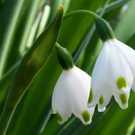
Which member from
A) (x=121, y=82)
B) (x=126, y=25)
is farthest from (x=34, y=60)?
(x=126, y=25)

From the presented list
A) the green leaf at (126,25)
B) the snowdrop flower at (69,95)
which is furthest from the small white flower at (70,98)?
the green leaf at (126,25)

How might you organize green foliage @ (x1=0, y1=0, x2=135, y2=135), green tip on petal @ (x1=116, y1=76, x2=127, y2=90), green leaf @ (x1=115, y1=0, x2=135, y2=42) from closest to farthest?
green tip on petal @ (x1=116, y1=76, x2=127, y2=90), green foliage @ (x1=0, y1=0, x2=135, y2=135), green leaf @ (x1=115, y1=0, x2=135, y2=42)

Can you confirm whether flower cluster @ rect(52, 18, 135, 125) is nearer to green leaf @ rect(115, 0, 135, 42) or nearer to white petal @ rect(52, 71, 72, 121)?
white petal @ rect(52, 71, 72, 121)

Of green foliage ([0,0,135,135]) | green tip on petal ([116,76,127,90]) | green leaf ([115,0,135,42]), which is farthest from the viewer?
Answer: green leaf ([115,0,135,42])

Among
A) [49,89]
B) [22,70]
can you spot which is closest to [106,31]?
[22,70]

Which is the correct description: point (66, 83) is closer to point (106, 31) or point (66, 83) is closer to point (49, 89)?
point (106, 31)

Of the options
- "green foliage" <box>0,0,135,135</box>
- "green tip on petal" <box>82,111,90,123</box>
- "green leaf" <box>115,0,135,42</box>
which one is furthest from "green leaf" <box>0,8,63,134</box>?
"green leaf" <box>115,0,135,42</box>

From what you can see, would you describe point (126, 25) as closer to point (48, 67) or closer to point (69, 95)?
point (48, 67)
